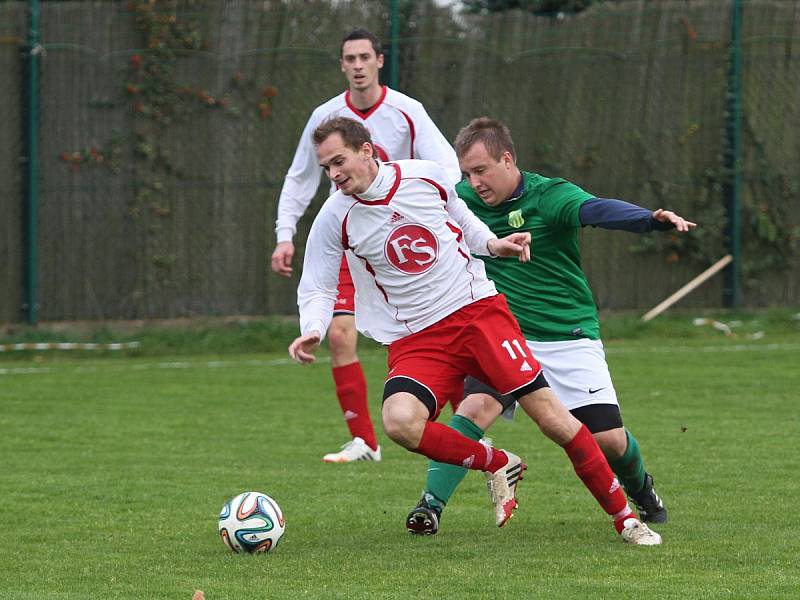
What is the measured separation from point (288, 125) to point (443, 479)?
792 cm

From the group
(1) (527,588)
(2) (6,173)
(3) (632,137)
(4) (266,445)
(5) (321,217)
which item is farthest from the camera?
(3) (632,137)

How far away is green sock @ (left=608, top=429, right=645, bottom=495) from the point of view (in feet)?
19.8

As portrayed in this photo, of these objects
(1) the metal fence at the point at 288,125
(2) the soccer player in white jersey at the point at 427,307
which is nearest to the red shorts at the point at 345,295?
(2) the soccer player in white jersey at the point at 427,307

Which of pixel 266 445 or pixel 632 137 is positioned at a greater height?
pixel 632 137

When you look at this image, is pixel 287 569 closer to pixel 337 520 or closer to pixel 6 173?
pixel 337 520

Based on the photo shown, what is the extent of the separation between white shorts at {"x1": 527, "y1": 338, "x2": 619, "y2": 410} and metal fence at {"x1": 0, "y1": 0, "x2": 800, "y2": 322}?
7.60m

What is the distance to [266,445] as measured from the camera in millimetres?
8477

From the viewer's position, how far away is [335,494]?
693 centimetres

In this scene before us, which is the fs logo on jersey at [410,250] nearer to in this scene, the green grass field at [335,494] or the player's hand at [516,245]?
the player's hand at [516,245]

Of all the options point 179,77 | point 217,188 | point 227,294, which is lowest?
point 227,294

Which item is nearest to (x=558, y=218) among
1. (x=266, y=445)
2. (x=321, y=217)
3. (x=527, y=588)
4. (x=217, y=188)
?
(x=321, y=217)

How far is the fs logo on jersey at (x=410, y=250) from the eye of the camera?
5840 millimetres

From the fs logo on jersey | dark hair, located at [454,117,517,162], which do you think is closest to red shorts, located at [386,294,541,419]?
the fs logo on jersey

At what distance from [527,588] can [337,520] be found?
1.61 m
